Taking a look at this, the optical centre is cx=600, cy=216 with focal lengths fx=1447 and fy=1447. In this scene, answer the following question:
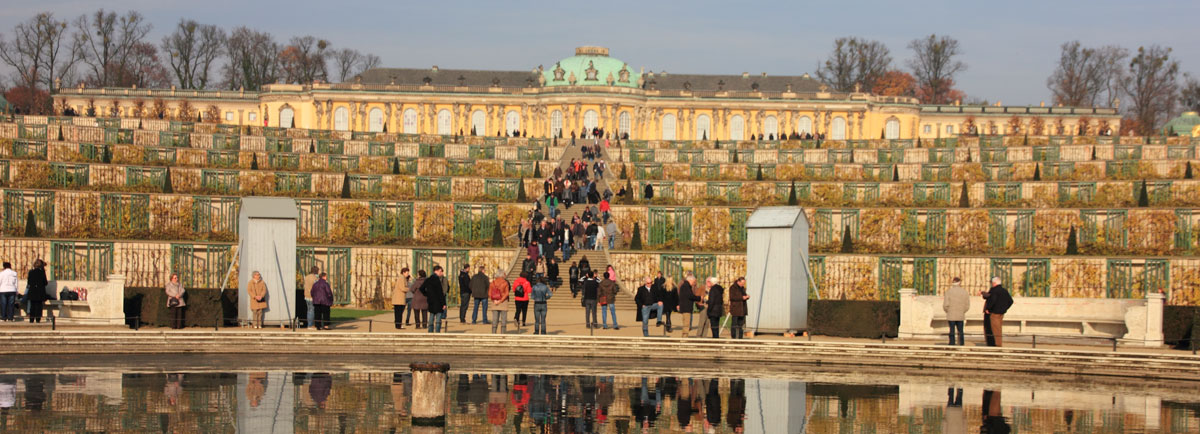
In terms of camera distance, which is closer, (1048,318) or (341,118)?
(1048,318)

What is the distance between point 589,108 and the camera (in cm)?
12194

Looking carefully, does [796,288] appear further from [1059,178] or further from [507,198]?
[1059,178]

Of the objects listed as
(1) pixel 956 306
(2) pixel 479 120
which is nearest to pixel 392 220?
(1) pixel 956 306

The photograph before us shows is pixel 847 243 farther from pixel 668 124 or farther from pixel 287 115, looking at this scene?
pixel 287 115

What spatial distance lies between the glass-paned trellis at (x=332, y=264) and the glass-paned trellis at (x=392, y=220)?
186 inches

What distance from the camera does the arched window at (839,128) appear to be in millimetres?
125312

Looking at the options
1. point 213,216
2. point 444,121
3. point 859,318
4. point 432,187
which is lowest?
point 859,318

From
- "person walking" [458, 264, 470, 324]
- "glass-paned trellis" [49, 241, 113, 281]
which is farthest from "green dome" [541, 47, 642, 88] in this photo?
"person walking" [458, 264, 470, 324]

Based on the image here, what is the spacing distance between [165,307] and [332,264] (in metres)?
12.3

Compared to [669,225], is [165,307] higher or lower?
lower

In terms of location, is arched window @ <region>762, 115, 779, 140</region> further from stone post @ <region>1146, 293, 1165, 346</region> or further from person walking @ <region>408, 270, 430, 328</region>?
stone post @ <region>1146, 293, 1165, 346</region>

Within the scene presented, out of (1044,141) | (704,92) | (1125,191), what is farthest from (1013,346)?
(704,92)

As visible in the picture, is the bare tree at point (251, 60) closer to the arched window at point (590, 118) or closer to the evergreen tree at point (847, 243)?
the arched window at point (590, 118)

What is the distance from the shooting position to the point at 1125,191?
178 feet
